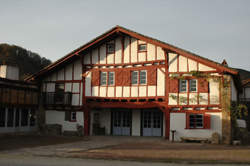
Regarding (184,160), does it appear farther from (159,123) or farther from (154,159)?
(159,123)

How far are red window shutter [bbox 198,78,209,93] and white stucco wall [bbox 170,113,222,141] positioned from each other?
69.6 inches

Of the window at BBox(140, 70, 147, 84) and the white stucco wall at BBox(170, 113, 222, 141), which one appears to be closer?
the white stucco wall at BBox(170, 113, 222, 141)

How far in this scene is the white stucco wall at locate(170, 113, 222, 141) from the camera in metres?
21.2

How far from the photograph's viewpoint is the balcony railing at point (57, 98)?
2627 cm

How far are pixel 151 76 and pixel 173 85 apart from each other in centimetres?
192

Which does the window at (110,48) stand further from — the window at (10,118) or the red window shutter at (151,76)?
the window at (10,118)

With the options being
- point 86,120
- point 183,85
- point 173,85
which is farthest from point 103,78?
point 183,85

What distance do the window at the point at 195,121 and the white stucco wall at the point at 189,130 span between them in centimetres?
36

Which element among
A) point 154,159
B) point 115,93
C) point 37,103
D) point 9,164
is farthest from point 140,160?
point 37,103

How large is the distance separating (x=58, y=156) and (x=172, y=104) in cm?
1084

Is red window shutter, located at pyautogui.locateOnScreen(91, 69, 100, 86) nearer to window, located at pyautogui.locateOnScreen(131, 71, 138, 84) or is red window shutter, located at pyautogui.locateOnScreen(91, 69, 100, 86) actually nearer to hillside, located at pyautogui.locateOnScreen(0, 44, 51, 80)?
window, located at pyautogui.locateOnScreen(131, 71, 138, 84)

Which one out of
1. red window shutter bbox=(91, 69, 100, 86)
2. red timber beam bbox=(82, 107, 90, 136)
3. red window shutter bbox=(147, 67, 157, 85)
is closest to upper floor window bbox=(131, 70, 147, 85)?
red window shutter bbox=(147, 67, 157, 85)

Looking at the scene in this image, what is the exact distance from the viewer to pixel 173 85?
22703 mm

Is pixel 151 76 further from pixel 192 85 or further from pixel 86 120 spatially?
pixel 86 120
